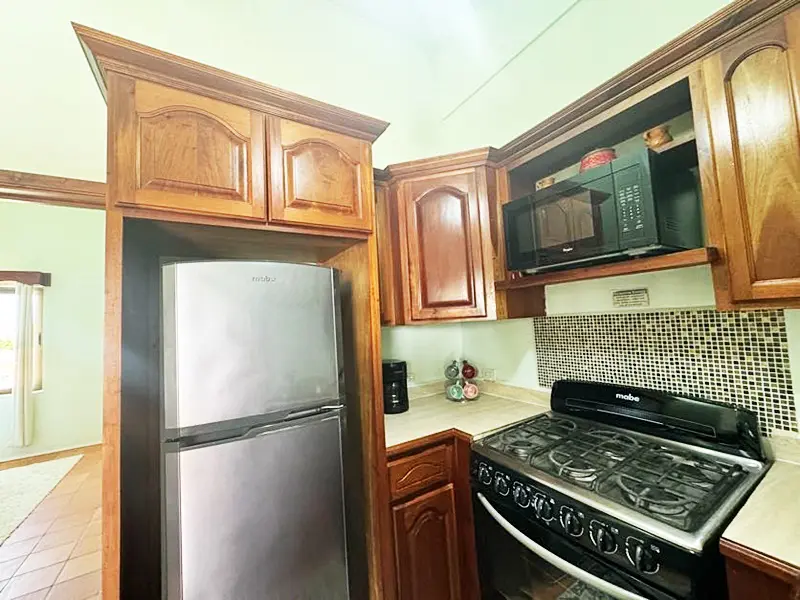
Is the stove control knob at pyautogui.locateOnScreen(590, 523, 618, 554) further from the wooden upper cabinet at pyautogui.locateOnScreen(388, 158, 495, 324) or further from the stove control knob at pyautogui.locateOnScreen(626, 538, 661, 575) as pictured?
the wooden upper cabinet at pyautogui.locateOnScreen(388, 158, 495, 324)

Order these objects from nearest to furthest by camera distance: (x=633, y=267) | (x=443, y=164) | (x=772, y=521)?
(x=772, y=521), (x=633, y=267), (x=443, y=164)

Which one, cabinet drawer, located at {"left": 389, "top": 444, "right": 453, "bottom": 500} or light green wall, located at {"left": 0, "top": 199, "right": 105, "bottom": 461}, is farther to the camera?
light green wall, located at {"left": 0, "top": 199, "right": 105, "bottom": 461}

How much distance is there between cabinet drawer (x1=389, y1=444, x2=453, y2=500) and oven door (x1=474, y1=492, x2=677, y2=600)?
0.66ft

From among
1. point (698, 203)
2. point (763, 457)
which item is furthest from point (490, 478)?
point (698, 203)

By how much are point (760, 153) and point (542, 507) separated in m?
1.21

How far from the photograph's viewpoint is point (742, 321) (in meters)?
1.22

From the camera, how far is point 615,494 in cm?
100

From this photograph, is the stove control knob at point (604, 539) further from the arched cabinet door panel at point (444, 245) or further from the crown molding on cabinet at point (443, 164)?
the crown molding on cabinet at point (443, 164)

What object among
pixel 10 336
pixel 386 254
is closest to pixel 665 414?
pixel 386 254

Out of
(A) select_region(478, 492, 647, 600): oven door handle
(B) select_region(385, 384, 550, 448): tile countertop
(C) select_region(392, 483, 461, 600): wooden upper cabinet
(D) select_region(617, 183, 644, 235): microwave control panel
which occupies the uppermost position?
(D) select_region(617, 183, 644, 235): microwave control panel

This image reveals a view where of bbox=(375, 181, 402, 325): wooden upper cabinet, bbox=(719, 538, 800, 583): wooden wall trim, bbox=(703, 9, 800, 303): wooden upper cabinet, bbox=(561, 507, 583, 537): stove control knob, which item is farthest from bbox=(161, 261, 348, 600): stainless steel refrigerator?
bbox=(703, 9, 800, 303): wooden upper cabinet

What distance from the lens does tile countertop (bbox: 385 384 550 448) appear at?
1567 millimetres

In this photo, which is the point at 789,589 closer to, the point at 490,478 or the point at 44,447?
the point at 490,478

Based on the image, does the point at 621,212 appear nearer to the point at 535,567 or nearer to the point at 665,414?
the point at 665,414
